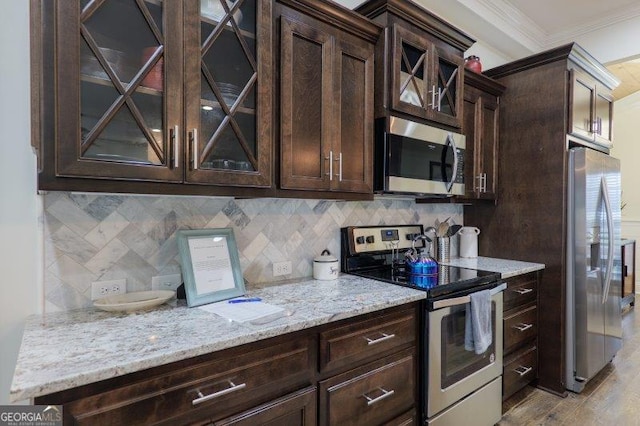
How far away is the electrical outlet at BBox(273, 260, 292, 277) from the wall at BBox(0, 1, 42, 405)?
41.9 inches

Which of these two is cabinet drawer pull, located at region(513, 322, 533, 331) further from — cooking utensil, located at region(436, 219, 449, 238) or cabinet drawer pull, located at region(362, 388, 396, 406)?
cabinet drawer pull, located at region(362, 388, 396, 406)

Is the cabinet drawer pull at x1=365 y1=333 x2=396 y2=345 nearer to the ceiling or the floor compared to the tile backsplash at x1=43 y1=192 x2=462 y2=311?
nearer to the floor

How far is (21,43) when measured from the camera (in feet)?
4.45

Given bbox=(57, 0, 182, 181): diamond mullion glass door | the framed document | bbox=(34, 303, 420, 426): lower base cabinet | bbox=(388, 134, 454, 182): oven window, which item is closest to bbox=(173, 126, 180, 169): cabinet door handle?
bbox=(57, 0, 182, 181): diamond mullion glass door

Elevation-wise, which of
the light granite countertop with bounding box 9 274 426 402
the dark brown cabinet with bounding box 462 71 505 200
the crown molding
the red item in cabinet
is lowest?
the light granite countertop with bounding box 9 274 426 402

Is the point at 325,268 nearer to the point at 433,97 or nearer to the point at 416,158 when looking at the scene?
the point at 416,158

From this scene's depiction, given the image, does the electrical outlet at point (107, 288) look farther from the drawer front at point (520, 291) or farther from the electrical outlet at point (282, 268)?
the drawer front at point (520, 291)

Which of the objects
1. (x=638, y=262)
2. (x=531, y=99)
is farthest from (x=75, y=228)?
(x=638, y=262)

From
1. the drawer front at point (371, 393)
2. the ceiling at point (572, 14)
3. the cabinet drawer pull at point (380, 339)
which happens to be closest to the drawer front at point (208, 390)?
the drawer front at point (371, 393)

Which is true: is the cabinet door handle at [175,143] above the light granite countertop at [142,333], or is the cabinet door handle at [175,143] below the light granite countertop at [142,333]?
above

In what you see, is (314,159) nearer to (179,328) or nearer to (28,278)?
(179,328)

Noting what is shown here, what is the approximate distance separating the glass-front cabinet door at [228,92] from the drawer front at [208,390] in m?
0.69

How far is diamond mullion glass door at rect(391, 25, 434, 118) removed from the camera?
2.01 metres

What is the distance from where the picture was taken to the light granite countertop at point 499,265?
8.14 ft
